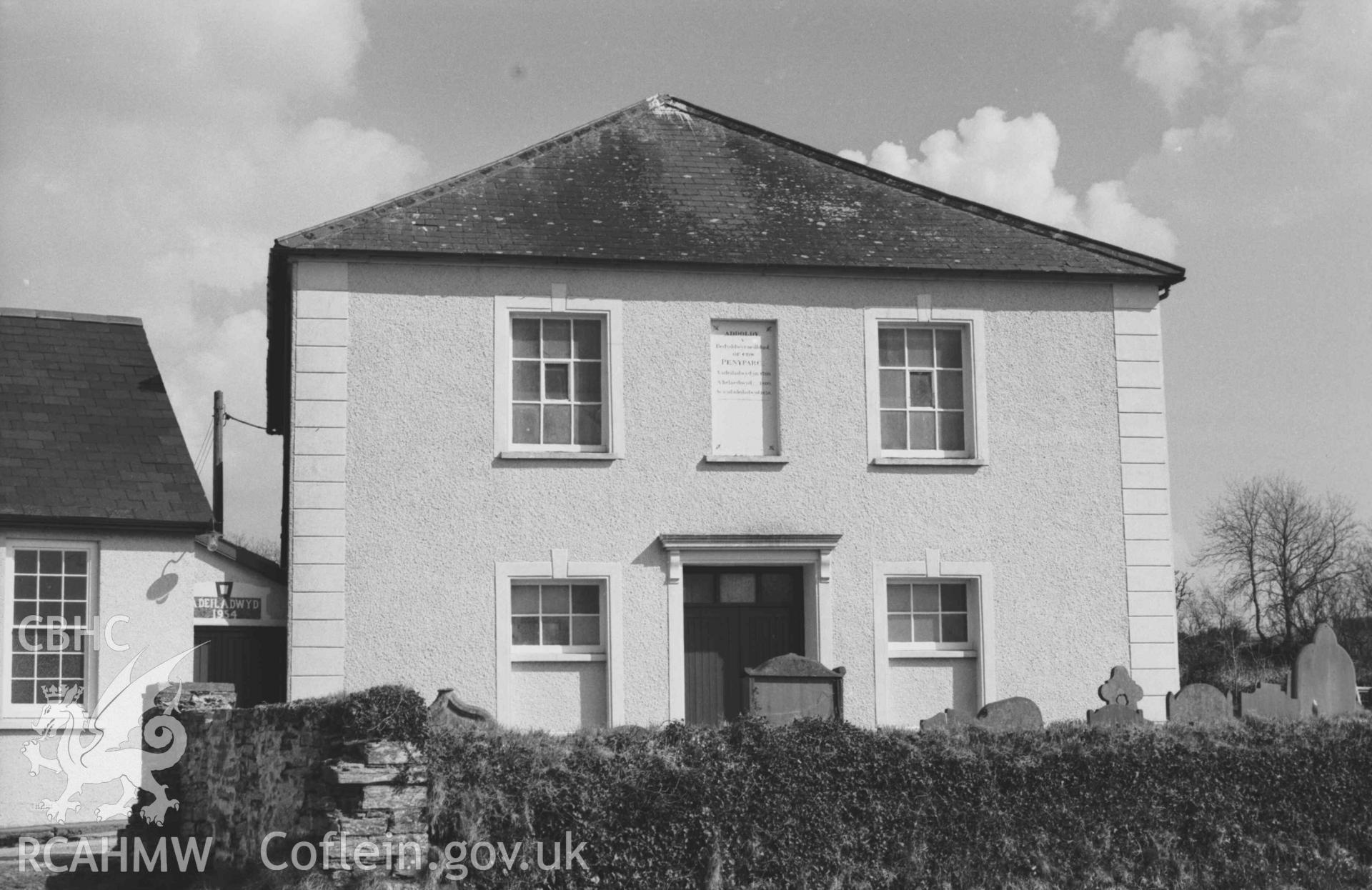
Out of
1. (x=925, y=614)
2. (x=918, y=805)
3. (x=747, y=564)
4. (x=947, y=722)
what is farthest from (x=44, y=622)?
(x=918, y=805)

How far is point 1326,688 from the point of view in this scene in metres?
13.2

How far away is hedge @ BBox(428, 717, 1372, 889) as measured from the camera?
10.1 metres

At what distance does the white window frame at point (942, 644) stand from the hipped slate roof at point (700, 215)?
11.0ft

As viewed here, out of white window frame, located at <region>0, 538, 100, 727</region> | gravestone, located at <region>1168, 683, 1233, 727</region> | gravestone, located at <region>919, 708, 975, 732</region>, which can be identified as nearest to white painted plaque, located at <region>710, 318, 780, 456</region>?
gravestone, located at <region>919, 708, 975, 732</region>

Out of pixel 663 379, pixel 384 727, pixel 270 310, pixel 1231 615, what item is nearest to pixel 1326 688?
pixel 663 379

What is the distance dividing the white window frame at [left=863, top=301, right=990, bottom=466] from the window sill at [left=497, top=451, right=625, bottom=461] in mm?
2896

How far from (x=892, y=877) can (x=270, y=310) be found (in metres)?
11.1

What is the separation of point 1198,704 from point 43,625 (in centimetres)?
1204

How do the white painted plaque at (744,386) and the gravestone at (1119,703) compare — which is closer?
the gravestone at (1119,703)

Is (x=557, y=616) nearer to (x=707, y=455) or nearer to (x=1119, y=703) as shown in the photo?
(x=707, y=455)

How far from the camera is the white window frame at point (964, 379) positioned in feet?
54.5

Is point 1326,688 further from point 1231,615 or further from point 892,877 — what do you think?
point 1231,615

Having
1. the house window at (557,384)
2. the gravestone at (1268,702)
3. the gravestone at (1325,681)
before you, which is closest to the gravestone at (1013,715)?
the gravestone at (1268,702)

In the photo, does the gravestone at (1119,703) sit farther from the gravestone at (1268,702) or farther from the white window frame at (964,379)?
the white window frame at (964,379)
